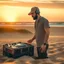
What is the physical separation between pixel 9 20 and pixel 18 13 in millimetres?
685

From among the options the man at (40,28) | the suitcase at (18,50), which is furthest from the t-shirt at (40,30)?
the suitcase at (18,50)

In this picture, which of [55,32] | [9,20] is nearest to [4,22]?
[9,20]

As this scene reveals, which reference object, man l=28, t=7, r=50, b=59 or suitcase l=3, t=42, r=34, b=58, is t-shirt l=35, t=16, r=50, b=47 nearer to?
man l=28, t=7, r=50, b=59

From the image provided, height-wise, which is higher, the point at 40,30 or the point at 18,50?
the point at 40,30

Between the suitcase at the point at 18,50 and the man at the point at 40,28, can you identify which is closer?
the man at the point at 40,28

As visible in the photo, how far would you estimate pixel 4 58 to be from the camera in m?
6.75

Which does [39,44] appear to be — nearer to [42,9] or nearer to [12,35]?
[12,35]

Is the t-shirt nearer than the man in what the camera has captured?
No

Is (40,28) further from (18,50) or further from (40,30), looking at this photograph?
(18,50)

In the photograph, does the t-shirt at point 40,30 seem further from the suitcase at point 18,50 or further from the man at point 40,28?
the suitcase at point 18,50

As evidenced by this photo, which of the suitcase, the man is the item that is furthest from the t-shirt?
the suitcase

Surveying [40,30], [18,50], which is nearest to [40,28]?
[40,30]

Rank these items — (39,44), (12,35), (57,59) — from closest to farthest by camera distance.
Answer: (39,44) → (57,59) → (12,35)

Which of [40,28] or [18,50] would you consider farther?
[18,50]
